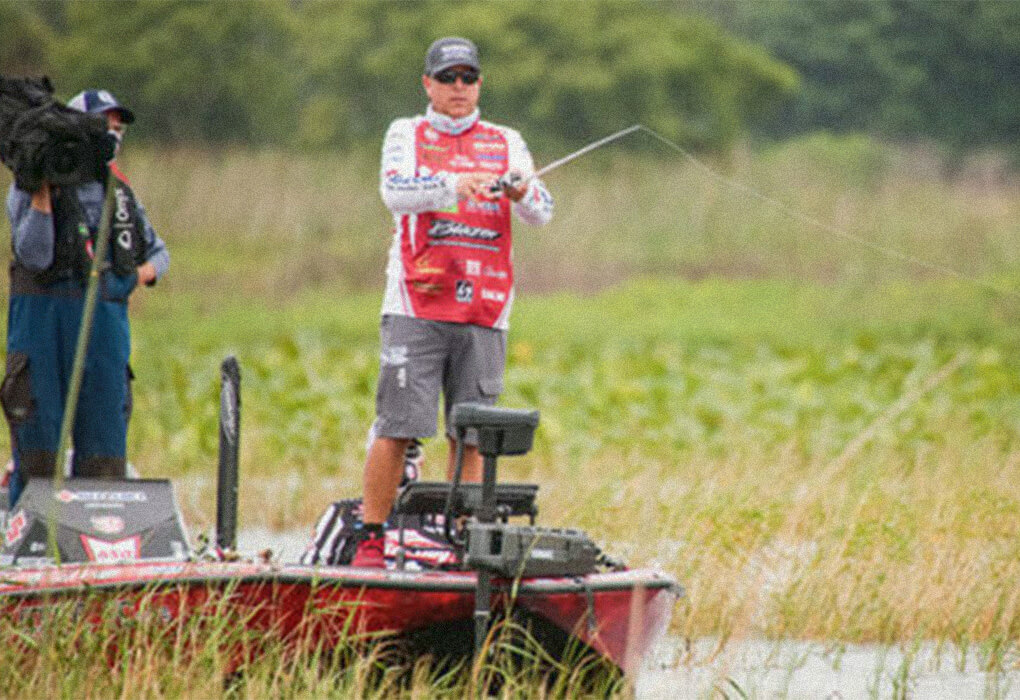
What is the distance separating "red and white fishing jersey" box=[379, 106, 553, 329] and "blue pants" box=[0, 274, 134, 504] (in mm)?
1016

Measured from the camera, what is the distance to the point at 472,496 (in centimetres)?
598

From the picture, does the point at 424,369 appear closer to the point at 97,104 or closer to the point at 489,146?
the point at 489,146

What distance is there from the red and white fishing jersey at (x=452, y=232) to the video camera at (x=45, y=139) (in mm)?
969

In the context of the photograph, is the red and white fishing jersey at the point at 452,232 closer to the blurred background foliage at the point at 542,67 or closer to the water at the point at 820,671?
the water at the point at 820,671

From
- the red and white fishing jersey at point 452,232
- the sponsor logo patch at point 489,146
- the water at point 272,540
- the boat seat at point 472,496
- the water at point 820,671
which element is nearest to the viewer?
the boat seat at point 472,496

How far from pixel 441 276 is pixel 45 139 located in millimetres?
1339

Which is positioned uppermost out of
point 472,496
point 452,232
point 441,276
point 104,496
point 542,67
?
point 542,67

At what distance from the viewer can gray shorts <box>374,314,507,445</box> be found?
273 inches

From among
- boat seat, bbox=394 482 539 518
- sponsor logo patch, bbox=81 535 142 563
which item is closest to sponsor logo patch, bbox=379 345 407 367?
boat seat, bbox=394 482 539 518

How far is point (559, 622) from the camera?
580cm

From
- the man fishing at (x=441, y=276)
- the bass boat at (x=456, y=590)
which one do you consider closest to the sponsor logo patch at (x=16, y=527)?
the bass boat at (x=456, y=590)

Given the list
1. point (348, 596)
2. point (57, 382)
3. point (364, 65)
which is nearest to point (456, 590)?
point (348, 596)

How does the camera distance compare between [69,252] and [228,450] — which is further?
[69,252]

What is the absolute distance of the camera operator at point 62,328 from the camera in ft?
23.6
